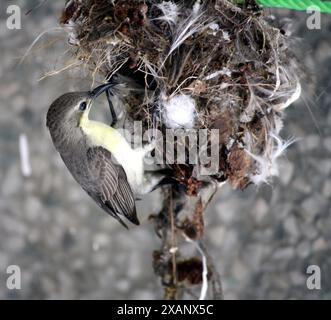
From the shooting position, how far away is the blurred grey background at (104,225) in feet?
13.7

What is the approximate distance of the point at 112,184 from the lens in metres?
3.07

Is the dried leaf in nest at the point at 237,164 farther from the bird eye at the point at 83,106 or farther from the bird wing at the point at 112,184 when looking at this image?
the bird eye at the point at 83,106

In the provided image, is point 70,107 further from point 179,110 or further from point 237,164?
point 237,164

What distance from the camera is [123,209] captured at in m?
3.06

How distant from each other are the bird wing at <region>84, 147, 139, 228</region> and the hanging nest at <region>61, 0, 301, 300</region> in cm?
22

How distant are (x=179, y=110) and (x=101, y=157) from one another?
0.50 meters

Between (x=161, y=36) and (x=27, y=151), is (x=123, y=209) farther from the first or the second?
(x=27, y=151)

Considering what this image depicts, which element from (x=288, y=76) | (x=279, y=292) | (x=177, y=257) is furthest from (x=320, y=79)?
(x=279, y=292)

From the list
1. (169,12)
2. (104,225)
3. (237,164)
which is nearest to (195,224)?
(237,164)

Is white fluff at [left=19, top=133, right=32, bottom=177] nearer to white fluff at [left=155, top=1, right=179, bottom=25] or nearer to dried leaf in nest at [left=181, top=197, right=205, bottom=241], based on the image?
dried leaf in nest at [left=181, top=197, right=205, bottom=241]

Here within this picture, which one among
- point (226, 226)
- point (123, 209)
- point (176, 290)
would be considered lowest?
point (176, 290)

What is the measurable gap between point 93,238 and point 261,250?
913 mm
